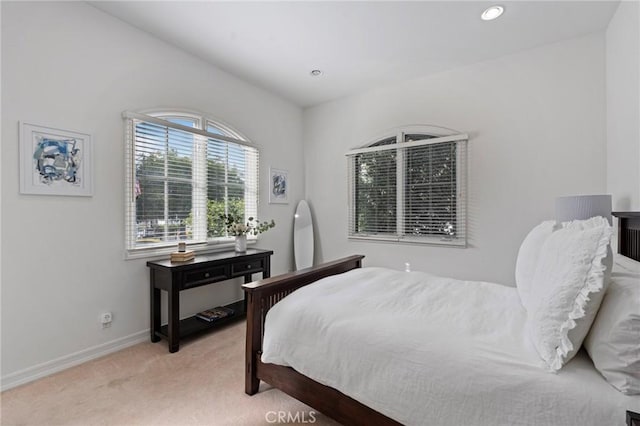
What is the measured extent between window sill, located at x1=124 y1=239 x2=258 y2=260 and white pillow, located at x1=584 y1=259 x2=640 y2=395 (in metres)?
3.06

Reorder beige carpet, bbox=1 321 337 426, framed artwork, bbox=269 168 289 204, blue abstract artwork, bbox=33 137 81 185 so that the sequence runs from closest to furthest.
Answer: beige carpet, bbox=1 321 337 426 → blue abstract artwork, bbox=33 137 81 185 → framed artwork, bbox=269 168 289 204

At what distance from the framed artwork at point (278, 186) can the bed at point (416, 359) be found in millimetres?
2197

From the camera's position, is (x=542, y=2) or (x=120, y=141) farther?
(x=120, y=141)

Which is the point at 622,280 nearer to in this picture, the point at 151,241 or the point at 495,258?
the point at 495,258

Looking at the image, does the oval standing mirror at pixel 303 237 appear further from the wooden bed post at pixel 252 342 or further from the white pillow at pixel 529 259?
the white pillow at pixel 529 259

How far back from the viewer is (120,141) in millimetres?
2561

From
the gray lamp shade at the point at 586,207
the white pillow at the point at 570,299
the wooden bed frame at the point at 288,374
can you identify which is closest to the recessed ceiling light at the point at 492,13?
the gray lamp shade at the point at 586,207

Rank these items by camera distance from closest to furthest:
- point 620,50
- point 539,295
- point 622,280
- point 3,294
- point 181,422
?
point 622,280 → point 539,295 → point 181,422 → point 3,294 → point 620,50

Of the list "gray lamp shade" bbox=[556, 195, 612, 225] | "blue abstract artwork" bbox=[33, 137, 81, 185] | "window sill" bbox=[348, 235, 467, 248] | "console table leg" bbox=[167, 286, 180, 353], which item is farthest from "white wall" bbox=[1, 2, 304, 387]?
"gray lamp shade" bbox=[556, 195, 612, 225]

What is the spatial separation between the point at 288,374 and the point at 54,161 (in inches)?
89.7

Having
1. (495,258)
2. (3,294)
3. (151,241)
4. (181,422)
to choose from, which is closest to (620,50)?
(495,258)

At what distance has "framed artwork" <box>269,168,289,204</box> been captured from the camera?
4.11 m

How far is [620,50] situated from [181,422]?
13.2ft

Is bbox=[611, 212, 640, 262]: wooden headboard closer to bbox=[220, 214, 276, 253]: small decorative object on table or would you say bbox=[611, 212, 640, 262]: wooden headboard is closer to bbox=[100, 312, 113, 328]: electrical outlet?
bbox=[220, 214, 276, 253]: small decorative object on table
